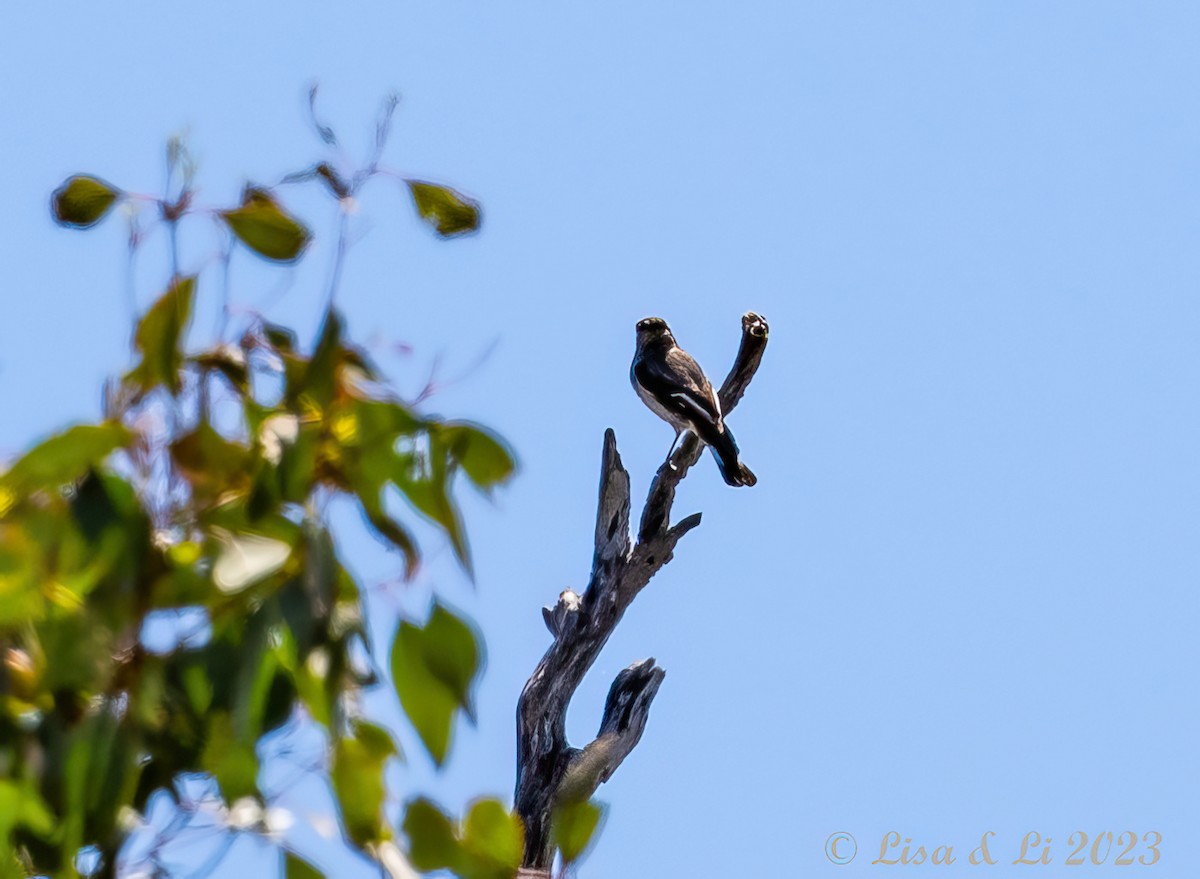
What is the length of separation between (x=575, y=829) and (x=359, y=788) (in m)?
0.33

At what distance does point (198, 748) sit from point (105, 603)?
0.18 m

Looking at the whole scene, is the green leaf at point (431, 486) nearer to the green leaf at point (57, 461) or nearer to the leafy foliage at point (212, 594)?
the leafy foliage at point (212, 594)

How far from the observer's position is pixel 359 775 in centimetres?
123

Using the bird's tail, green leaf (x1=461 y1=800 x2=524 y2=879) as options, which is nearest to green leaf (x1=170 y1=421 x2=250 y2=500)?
green leaf (x1=461 y1=800 x2=524 y2=879)

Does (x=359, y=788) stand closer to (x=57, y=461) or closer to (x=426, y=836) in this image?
(x=426, y=836)

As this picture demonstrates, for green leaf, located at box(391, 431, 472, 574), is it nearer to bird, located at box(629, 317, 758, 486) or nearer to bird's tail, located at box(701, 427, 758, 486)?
bird, located at box(629, 317, 758, 486)

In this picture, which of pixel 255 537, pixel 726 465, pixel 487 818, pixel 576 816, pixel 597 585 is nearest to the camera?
pixel 255 537

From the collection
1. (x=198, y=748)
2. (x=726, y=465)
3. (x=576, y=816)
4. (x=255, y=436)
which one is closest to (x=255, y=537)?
(x=255, y=436)

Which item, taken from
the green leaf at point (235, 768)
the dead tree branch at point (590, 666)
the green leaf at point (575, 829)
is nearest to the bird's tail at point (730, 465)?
the dead tree branch at point (590, 666)

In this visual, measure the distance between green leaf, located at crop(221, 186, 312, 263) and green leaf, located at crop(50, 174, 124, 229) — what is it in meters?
0.10

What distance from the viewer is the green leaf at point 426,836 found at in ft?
4.16

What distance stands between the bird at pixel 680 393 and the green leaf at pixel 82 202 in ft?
14.2

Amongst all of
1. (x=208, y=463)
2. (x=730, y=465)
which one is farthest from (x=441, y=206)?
(x=730, y=465)

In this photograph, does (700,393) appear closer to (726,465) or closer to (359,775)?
(726,465)
